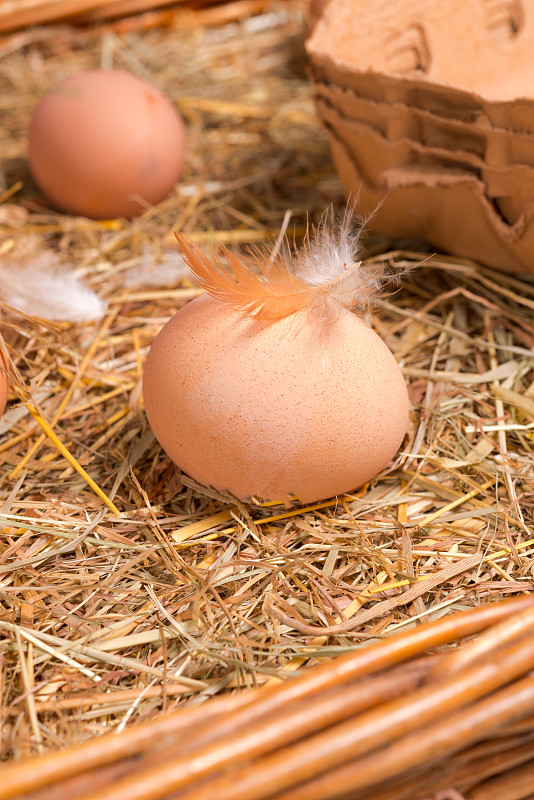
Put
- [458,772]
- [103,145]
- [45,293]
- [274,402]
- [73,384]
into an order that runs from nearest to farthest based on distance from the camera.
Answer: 1. [458,772]
2. [274,402]
3. [73,384]
4. [45,293]
5. [103,145]

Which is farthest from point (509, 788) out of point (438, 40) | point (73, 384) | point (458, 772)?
point (438, 40)

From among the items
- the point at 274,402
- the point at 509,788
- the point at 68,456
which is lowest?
the point at 509,788

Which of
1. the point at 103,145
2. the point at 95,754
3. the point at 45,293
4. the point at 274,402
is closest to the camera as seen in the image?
the point at 95,754

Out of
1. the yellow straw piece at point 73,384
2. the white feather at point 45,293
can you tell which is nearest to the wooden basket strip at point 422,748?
the yellow straw piece at point 73,384

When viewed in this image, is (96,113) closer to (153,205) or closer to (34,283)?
(153,205)

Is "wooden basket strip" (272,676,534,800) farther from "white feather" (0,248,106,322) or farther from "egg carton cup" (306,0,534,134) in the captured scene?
"egg carton cup" (306,0,534,134)

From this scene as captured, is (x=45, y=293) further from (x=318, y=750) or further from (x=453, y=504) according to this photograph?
(x=318, y=750)

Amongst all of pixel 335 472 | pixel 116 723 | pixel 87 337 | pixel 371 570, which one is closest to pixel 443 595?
pixel 371 570
